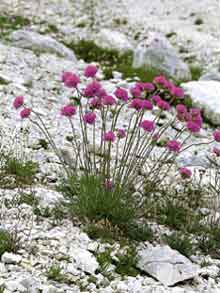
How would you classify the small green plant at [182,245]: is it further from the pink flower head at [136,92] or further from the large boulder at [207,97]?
the large boulder at [207,97]

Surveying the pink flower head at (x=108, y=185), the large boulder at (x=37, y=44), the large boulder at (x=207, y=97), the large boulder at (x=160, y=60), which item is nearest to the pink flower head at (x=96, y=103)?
the pink flower head at (x=108, y=185)

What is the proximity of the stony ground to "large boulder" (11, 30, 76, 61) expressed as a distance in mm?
63

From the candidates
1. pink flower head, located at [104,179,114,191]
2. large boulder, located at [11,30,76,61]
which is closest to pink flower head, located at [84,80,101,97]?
pink flower head, located at [104,179,114,191]

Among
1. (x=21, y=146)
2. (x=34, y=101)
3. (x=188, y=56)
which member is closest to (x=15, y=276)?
(x=21, y=146)

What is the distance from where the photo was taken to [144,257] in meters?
6.81

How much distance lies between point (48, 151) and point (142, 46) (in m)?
10.3

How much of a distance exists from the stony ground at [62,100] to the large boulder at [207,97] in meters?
0.42

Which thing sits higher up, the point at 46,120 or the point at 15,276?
the point at 15,276

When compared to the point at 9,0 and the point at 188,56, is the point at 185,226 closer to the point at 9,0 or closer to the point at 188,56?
the point at 188,56

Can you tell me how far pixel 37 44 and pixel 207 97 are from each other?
6.47 m

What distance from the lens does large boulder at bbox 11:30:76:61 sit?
18.9 meters

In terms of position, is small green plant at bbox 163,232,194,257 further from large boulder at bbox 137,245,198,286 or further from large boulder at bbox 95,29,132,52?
large boulder at bbox 95,29,132,52

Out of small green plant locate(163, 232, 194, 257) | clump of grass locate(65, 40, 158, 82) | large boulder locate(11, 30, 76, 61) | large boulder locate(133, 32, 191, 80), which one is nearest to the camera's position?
small green plant locate(163, 232, 194, 257)

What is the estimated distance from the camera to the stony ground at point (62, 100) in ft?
20.4
